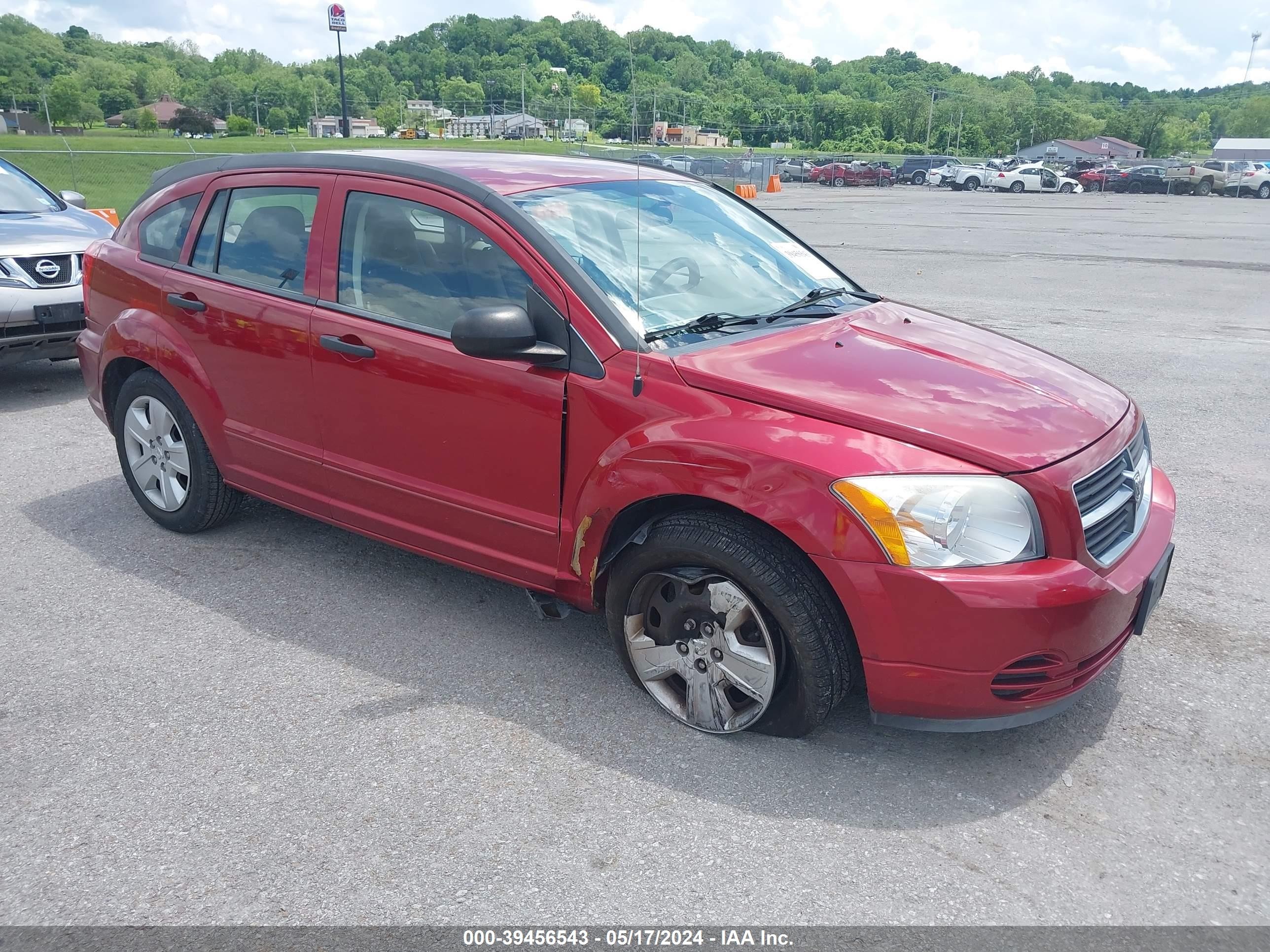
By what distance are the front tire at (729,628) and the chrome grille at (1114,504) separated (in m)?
0.76

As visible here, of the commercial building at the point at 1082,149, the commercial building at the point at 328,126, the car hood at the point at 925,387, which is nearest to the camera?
the car hood at the point at 925,387

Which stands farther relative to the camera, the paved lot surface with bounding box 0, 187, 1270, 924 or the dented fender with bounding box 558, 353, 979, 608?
the dented fender with bounding box 558, 353, 979, 608

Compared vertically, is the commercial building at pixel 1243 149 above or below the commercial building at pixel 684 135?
above

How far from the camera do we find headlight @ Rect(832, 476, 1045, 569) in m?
2.75

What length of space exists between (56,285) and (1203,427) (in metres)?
8.09

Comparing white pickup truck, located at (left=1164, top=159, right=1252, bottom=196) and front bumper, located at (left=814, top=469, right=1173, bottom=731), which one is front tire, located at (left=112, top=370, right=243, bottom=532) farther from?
white pickup truck, located at (left=1164, top=159, right=1252, bottom=196)

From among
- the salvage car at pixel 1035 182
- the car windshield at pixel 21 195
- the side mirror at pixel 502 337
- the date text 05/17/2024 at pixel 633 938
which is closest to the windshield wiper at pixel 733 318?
the side mirror at pixel 502 337

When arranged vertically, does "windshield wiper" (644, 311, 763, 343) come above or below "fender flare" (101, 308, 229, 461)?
above

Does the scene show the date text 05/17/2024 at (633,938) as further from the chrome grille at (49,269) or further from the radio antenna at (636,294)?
the chrome grille at (49,269)

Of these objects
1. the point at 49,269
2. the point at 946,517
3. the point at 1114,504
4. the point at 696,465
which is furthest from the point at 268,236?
the point at 49,269

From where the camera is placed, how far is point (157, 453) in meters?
4.84

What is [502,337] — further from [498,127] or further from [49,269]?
[49,269]

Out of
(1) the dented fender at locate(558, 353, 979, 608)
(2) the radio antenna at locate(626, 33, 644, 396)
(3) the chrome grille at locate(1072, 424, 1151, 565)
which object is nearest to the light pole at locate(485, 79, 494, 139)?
(2) the radio antenna at locate(626, 33, 644, 396)

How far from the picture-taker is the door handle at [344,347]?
3.77 m
